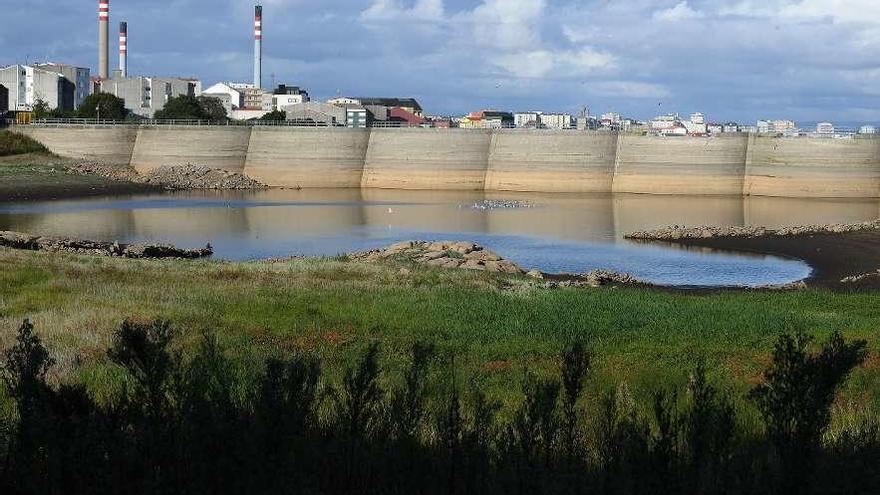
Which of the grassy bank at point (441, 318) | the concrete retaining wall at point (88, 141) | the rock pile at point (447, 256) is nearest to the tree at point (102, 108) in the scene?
the concrete retaining wall at point (88, 141)

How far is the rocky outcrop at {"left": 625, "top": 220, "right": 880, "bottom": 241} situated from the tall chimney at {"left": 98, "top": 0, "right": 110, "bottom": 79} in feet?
266

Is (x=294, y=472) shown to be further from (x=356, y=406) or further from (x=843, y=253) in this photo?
(x=843, y=253)

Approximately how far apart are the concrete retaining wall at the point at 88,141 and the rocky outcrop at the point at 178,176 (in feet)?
6.16

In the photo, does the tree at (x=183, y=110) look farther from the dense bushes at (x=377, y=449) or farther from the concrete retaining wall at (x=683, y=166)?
the dense bushes at (x=377, y=449)

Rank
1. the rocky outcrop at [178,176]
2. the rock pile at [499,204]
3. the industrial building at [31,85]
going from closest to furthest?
1. the rock pile at [499,204]
2. the rocky outcrop at [178,176]
3. the industrial building at [31,85]

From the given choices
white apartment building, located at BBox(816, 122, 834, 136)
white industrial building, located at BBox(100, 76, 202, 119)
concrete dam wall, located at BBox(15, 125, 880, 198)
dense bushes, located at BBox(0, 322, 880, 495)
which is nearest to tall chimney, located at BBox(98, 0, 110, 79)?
white industrial building, located at BBox(100, 76, 202, 119)

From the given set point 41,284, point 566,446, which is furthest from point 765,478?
point 41,284

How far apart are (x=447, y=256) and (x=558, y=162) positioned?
43.3 meters

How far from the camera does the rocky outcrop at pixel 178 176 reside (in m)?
72.1

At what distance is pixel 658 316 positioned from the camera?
17391mm

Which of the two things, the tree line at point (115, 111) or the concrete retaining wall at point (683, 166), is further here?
the tree line at point (115, 111)

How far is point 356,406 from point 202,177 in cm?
6909

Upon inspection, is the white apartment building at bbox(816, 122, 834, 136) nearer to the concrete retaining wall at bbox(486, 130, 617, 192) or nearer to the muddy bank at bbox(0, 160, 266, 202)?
the concrete retaining wall at bbox(486, 130, 617, 192)

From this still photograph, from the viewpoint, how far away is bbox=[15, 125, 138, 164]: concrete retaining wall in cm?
7662
